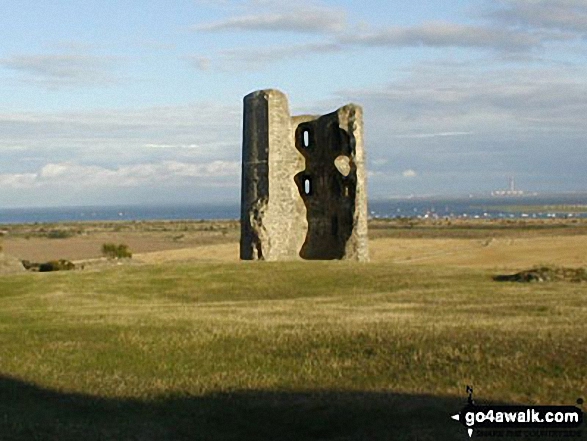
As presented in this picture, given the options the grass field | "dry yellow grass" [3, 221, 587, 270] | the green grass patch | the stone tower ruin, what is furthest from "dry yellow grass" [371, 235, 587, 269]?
the green grass patch

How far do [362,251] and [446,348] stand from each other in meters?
27.0

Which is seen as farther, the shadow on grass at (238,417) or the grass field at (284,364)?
the grass field at (284,364)

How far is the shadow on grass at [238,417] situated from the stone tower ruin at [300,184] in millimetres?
27864

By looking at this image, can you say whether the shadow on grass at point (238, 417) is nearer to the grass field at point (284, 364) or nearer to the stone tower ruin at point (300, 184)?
the grass field at point (284, 364)

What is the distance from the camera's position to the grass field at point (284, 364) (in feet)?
40.2

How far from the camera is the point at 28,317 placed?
75.5ft

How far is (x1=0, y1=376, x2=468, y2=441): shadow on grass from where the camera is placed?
37.8 feet

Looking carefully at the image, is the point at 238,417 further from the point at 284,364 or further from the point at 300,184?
the point at 300,184

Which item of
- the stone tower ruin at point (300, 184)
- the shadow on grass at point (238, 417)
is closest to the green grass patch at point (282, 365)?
the shadow on grass at point (238, 417)

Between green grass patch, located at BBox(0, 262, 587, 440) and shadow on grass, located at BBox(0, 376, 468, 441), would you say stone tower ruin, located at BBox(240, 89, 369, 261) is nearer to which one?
green grass patch, located at BBox(0, 262, 587, 440)

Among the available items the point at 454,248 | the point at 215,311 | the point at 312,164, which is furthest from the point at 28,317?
the point at 454,248

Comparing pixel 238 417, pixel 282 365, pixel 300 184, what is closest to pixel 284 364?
pixel 282 365

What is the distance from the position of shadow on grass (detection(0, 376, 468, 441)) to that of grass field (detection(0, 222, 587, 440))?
27 millimetres

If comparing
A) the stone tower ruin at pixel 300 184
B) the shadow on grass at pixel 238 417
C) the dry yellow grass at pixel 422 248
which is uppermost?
the stone tower ruin at pixel 300 184
